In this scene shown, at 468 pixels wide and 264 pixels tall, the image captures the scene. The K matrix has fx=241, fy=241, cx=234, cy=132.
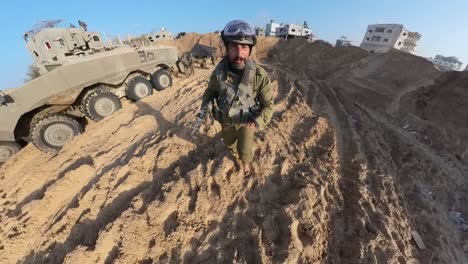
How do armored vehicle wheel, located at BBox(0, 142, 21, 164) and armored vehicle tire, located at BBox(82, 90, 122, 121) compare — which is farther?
armored vehicle tire, located at BBox(82, 90, 122, 121)

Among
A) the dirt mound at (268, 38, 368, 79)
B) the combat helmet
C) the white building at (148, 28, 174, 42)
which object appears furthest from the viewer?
the white building at (148, 28, 174, 42)

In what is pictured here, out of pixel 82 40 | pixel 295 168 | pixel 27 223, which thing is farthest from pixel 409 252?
pixel 82 40

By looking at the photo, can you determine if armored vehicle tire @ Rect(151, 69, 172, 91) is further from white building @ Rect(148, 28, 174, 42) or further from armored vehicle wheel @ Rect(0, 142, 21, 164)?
white building @ Rect(148, 28, 174, 42)

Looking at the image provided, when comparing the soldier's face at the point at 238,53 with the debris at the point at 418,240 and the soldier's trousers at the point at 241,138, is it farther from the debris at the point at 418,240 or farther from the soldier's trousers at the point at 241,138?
the debris at the point at 418,240

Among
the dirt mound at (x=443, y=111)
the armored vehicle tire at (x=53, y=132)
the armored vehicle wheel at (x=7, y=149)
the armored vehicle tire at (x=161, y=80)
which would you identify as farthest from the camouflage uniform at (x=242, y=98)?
the dirt mound at (x=443, y=111)

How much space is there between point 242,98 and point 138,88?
5355 millimetres

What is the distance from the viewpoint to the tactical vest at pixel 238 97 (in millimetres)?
2689

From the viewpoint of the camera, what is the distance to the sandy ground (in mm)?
2740

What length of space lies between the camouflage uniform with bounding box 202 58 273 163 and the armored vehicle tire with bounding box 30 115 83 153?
4.40m

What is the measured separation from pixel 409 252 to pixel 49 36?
924cm

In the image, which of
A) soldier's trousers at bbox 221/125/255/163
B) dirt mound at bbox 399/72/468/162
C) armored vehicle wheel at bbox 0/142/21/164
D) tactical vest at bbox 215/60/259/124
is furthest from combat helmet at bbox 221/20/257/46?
dirt mound at bbox 399/72/468/162

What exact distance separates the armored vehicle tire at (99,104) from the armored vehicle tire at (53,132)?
0.54 m

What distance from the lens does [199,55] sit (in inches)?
508

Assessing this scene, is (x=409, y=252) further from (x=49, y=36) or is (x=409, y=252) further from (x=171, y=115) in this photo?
(x=49, y=36)
